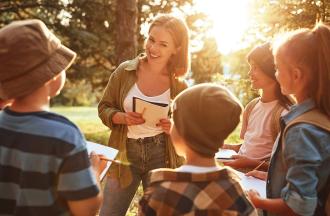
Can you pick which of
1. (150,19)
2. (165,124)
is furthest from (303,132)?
(150,19)

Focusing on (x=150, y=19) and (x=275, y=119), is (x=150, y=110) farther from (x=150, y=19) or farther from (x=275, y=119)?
(x=150, y=19)

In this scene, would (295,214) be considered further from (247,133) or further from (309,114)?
(247,133)

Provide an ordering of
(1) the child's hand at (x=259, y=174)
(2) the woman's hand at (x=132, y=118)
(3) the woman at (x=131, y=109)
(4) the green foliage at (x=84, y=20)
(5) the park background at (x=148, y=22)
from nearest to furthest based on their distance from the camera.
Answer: (1) the child's hand at (x=259, y=174) → (2) the woman's hand at (x=132, y=118) → (3) the woman at (x=131, y=109) → (5) the park background at (x=148, y=22) → (4) the green foliage at (x=84, y=20)

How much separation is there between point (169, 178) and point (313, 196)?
0.63 m

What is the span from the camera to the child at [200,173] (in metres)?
1.88

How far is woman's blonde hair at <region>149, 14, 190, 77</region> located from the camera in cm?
326

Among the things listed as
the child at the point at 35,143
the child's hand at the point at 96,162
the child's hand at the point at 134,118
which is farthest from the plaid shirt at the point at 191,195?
the child's hand at the point at 134,118

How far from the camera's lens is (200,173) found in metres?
1.91

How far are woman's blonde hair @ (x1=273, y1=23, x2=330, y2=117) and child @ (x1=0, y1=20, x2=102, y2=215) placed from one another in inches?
40.5

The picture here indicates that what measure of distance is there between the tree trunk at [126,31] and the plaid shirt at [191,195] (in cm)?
577

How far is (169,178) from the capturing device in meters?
1.90

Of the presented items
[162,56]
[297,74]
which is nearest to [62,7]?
[162,56]

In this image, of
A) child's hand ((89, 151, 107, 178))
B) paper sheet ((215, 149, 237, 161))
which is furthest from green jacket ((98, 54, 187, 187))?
child's hand ((89, 151, 107, 178))

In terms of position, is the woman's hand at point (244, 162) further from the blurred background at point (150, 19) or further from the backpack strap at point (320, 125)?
the blurred background at point (150, 19)
